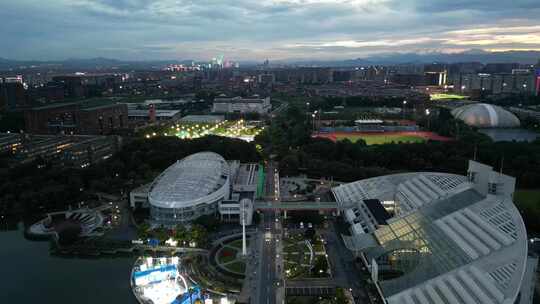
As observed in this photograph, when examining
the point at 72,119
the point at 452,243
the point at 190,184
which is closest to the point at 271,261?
the point at 452,243

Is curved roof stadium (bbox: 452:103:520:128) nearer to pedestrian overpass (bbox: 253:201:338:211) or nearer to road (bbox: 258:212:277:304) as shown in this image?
pedestrian overpass (bbox: 253:201:338:211)

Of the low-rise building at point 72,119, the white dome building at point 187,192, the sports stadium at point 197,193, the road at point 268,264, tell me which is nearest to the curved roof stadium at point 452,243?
the road at point 268,264

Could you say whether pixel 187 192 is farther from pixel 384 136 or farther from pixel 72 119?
pixel 72 119

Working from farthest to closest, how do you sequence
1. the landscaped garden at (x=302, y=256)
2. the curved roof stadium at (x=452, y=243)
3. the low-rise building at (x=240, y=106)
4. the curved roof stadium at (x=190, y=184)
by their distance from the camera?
the low-rise building at (x=240, y=106) < the curved roof stadium at (x=190, y=184) < the landscaped garden at (x=302, y=256) < the curved roof stadium at (x=452, y=243)

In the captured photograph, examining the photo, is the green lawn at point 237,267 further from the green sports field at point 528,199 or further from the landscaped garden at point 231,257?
the green sports field at point 528,199

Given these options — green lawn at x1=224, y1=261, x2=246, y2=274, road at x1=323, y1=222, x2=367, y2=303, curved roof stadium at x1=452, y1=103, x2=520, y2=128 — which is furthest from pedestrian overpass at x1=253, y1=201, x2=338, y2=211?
curved roof stadium at x1=452, y1=103, x2=520, y2=128

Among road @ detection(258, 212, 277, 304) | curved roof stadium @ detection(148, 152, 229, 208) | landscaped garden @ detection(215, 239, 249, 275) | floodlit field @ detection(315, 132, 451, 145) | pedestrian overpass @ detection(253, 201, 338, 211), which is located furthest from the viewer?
floodlit field @ detection(315, 132, 451, 145)

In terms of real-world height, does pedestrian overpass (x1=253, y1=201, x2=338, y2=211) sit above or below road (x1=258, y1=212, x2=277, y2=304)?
above

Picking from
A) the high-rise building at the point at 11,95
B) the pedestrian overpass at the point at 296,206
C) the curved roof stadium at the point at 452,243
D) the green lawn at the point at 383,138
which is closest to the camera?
the curved roof stadium at the point at 452,243
